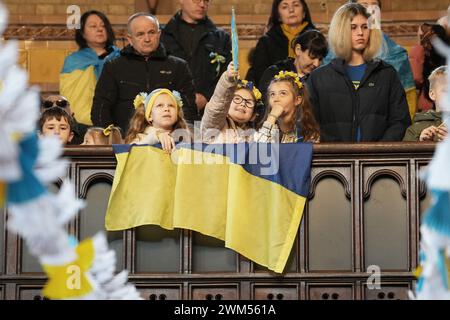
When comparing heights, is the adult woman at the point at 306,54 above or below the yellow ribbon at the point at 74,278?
above

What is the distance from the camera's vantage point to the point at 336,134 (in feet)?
31.3

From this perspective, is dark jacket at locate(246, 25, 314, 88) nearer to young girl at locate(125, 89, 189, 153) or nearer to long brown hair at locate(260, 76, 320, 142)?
long brown hair at locate(260, 76, 320, 142)

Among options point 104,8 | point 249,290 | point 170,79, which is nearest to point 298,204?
point 249,290

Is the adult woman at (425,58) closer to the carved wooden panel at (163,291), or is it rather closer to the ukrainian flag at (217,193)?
the ukrainian flag at (217,193)

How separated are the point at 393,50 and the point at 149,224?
10.4 feet

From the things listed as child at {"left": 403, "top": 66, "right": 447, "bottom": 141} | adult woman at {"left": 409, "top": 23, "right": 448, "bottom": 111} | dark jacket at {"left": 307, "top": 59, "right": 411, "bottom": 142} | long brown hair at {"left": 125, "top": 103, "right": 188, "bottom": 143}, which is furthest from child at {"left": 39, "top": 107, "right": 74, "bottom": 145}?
adult woman at {"left": 409, "top": 23, "right": 448, "bottom": 111}

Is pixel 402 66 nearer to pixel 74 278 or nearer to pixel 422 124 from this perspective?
pixel 422 124

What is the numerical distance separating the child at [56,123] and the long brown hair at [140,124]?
614 millimetres

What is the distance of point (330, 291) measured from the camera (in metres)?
8.71

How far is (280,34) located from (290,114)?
219 centimetres

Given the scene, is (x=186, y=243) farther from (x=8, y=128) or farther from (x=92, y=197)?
(x=8, y=128)

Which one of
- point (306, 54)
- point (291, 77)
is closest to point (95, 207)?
point (291, 77)

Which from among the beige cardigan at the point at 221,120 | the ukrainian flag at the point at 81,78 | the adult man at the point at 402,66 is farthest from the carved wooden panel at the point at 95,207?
the adult man at the point at 402,66

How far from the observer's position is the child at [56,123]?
9.64m
